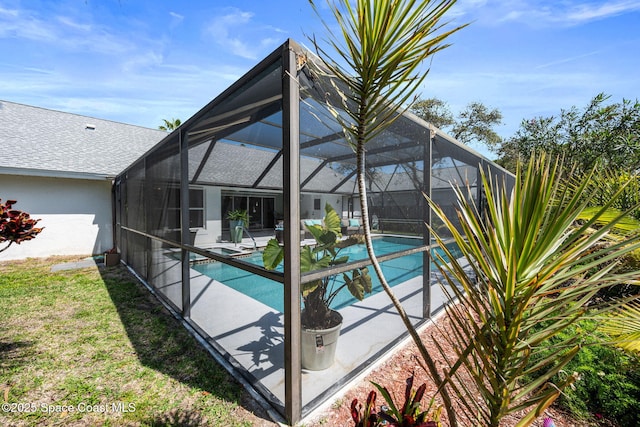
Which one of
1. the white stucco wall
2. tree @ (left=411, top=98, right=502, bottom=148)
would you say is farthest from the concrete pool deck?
tree @ (left=411, top=98, right=502, bottom=148)

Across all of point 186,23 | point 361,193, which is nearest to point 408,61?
point 361,193

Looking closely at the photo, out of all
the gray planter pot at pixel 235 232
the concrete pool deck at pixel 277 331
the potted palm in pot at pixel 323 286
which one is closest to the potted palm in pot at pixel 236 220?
the gray planter pot at pixel 235 232

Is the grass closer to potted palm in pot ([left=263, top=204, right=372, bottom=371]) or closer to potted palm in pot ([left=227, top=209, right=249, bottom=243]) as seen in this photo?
potted palm in pot ([left=263, top=204, right=372, bottom=371])

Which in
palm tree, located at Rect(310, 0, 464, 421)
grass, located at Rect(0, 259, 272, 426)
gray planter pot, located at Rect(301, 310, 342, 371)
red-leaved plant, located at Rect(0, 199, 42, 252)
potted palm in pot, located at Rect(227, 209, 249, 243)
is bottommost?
grass, located at Rect(0, 259, 272, 426)

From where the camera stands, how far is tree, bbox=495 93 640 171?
28.0ft

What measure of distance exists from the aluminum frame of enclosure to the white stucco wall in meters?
5.78

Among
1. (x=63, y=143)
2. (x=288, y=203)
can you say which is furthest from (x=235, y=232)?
(x=288, y=203)

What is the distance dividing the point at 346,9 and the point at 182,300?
4372 mm

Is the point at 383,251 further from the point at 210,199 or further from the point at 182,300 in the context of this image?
the point at 210,199

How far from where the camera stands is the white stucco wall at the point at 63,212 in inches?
345

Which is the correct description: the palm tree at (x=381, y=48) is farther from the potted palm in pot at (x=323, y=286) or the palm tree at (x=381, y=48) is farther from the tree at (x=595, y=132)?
the tree at (x=595, y=132)

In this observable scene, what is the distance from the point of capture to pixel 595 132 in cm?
995

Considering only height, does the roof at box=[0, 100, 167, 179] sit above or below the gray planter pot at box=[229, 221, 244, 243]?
above

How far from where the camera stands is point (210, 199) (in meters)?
11.9
